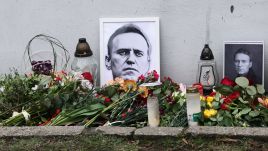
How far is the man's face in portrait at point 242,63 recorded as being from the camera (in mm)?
4992

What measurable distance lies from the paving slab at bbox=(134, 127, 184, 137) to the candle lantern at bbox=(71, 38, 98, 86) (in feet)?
4.18

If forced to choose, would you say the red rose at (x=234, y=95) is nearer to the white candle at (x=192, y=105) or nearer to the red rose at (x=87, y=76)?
the white candle at (x=192, y=105)

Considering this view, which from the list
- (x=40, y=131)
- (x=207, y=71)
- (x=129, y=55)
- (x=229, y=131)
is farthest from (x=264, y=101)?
(x=40, y=131)

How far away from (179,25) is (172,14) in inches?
5.0

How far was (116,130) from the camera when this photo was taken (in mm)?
4086

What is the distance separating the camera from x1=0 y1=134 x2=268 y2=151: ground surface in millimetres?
3854

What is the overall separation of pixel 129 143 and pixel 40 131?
0.70 meters

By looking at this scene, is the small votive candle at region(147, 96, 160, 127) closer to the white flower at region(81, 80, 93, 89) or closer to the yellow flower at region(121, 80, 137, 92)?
the yellow flower at region(121, 80, 137, 92)

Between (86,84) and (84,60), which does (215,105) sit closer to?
(86,84)

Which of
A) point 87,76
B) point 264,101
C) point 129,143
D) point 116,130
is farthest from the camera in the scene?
point 87,76

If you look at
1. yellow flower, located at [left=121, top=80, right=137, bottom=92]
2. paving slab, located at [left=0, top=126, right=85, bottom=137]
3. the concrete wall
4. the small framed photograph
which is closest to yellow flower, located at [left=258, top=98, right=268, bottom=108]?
the small framed photograph

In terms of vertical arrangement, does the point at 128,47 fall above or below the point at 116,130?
above

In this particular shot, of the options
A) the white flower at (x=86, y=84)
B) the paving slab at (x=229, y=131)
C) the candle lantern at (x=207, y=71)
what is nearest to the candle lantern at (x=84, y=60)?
the white flower at (x=86, y=84)

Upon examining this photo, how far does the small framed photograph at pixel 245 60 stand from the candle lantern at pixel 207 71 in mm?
112
